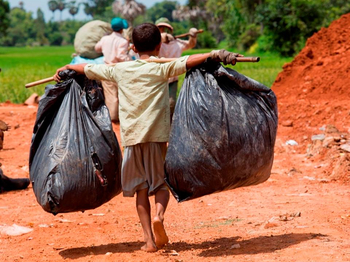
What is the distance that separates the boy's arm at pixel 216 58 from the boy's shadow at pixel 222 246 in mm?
1246

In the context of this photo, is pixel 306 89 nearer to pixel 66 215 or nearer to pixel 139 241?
pixel 66 215

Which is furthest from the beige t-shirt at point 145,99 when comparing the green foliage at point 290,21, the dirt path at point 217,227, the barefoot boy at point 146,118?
the green foliage at point 290,21

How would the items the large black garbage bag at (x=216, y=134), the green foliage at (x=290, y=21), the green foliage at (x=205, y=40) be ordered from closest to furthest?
the large black garbage bag at (x=216, y=134), the green foliage at (x=290, y=21), the green foliage at (x=205, y=40)

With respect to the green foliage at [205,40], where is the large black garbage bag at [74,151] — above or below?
above

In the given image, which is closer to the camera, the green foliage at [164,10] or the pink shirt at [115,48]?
the pink shirt at [115,48]

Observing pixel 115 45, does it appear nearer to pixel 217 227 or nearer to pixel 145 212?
pixel 217 227

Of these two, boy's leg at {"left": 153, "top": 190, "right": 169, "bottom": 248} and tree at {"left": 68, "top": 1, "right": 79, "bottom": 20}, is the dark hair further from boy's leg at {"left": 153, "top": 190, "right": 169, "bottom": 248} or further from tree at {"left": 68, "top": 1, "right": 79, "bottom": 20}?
tree at {"left": 68, "top": 1, "right": 79, "bottom": 20}

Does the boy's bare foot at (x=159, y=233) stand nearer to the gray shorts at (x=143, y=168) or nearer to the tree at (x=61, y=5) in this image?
the gray shorts at (x=143, y=168)

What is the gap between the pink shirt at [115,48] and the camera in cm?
997

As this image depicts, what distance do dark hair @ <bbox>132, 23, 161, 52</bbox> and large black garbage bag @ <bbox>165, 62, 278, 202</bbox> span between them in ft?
1.08

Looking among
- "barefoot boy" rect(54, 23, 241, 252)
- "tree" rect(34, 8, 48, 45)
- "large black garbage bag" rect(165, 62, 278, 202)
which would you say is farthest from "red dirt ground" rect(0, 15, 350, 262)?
"tree" rect(34, 8, 48, 45)

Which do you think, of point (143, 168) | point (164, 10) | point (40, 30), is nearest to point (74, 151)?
point (143, 168)

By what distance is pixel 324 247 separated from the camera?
421 centimetres

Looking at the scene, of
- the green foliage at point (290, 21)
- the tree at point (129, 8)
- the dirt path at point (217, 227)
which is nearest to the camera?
the dirt path at point (217, 227)
